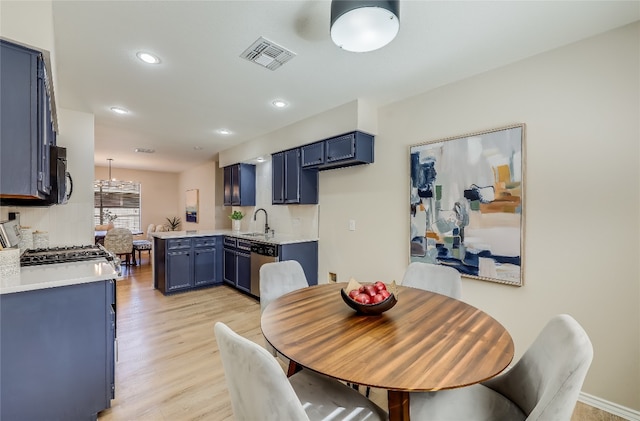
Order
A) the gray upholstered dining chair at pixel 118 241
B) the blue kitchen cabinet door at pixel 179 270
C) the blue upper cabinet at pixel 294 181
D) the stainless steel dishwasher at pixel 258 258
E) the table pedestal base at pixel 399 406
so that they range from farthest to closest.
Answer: the gray upholstered dining chair at pixel 118 241 < the blue kitchen cabinet door at pixel 179 270 < the blue upper cabinet at pixel 294 181 < the stainless steel dishwasher at pixel 258 258 < the table pedestal base at pixel 399 406

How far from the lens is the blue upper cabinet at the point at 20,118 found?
140 cm

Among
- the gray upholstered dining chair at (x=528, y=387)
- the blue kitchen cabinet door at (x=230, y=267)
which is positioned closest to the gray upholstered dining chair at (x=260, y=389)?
the gray upholstered dining chair at (x=528, y=387)

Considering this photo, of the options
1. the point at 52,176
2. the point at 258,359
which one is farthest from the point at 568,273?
the point at 52,176

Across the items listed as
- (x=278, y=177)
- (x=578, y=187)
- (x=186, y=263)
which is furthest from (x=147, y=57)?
(x=578, y=187)

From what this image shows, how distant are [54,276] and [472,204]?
305cm

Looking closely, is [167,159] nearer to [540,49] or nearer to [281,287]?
[281,287]

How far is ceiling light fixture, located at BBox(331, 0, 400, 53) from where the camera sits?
133 centimetres

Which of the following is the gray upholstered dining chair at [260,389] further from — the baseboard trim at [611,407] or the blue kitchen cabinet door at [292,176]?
the blue kitchen cabinet door at [292,176]

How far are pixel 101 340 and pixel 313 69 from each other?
249 cm

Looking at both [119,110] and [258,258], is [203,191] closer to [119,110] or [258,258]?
[119,110]

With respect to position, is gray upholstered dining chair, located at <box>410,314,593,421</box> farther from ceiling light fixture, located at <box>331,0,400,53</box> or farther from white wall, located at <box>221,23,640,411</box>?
ceiling light fixture, located at <box>331,0,400,53</box>

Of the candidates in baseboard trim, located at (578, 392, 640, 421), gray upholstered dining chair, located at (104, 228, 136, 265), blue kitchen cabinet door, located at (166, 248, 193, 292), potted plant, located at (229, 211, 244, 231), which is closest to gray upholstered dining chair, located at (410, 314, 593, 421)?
baseboard trim, located at (578, 392, 640, 421)

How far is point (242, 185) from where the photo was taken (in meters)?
5.11

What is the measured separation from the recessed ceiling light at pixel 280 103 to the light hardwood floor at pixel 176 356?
98.4 inches
